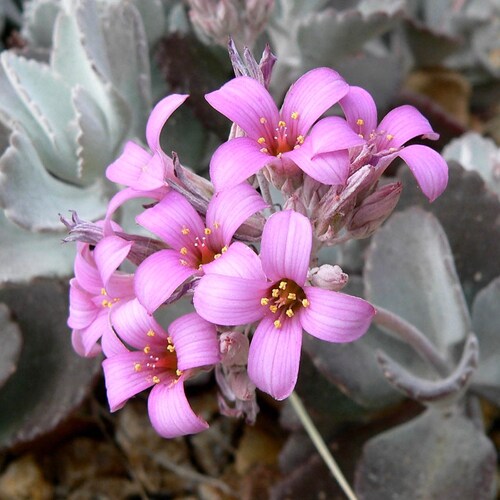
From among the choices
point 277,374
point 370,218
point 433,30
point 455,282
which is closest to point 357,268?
point 455,282

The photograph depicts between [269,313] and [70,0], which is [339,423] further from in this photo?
[70,0]

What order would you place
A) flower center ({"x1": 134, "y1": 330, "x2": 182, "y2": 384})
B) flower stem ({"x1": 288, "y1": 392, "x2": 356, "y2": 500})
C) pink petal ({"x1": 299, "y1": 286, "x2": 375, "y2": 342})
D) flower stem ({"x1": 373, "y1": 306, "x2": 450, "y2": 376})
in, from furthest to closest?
flower stem ({"x1": 288, "y1": 392, "x2": 356, "y2": 500})
flower stem ({"x1": 373, "y1": 306, "x2": 450, "y2": 376})
flower center ({"x1": 134, "y1": 330, "x2": 182, "y2": 384})
pink petal ({"x1": 299, "y1": 286, "x2": 375, "y2": 342})

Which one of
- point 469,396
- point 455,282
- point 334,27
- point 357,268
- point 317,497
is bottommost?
point 317,497

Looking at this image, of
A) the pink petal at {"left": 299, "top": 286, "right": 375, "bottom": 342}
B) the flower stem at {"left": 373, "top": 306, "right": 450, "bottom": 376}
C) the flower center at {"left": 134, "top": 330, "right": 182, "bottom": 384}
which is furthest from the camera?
the flower stem at {"left": 373, "top": 306, "right": 450, "bottom": 376}

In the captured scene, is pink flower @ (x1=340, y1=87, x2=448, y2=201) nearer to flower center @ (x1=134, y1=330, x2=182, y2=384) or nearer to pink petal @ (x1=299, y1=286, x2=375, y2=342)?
pink petal @ (x1=299, y1=286, x2=375, y2=342)

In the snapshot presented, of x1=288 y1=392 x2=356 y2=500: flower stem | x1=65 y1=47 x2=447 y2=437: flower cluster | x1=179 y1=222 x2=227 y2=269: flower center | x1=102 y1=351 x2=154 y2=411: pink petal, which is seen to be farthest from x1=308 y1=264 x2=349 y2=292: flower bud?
x1=288 y1=392 x2=356 y2=500: flower stem

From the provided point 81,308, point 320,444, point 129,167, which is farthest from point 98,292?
point 320,444

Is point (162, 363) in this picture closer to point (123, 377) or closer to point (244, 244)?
point (123, 377)
